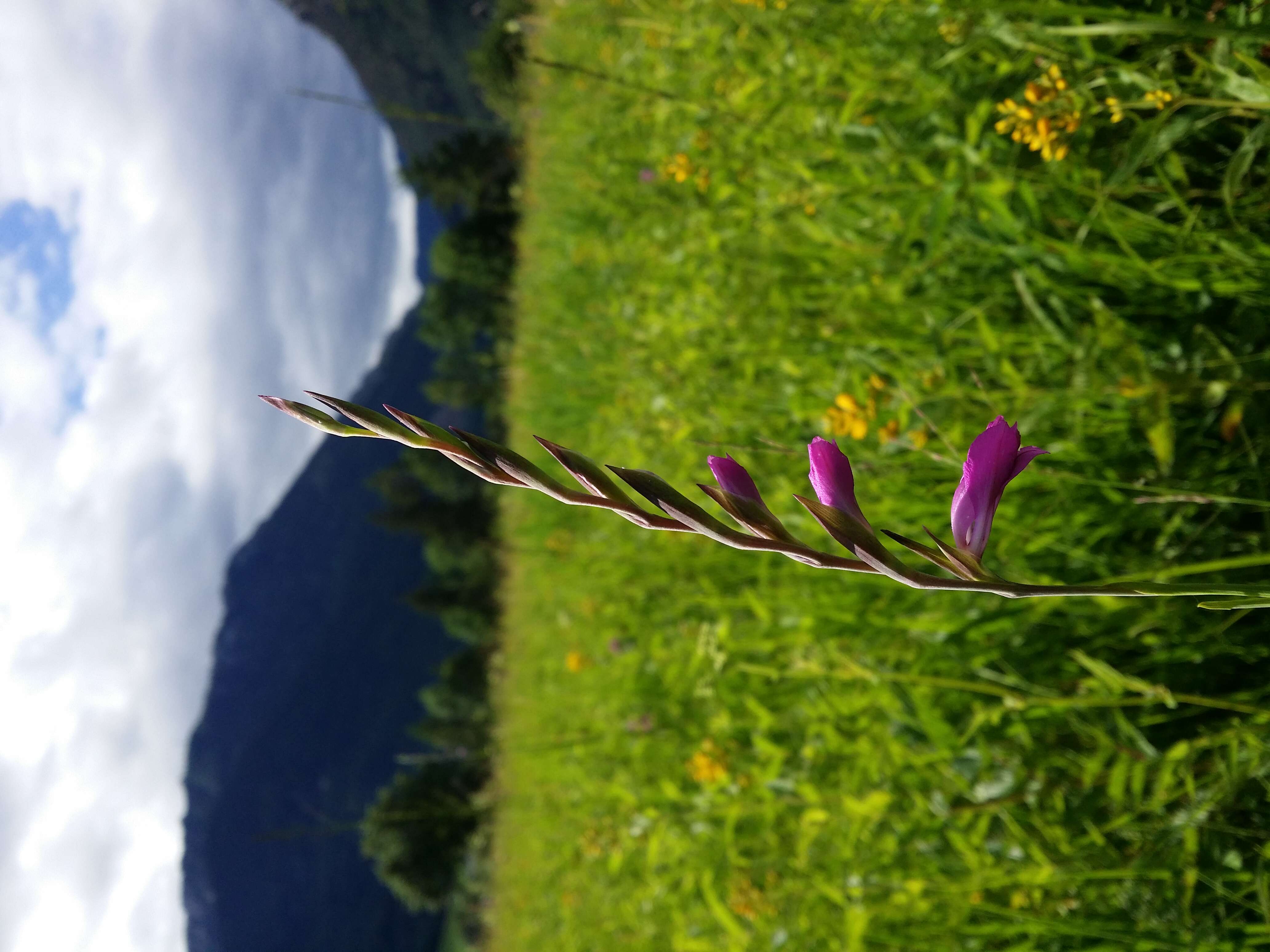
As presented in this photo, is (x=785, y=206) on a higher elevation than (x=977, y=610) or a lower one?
higher

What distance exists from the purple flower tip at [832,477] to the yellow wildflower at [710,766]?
2498 mm

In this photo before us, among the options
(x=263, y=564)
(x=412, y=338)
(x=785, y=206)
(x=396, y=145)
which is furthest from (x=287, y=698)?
(x=785, y=206)

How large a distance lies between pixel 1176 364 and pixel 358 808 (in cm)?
4541

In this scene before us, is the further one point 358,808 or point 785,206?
point 358,808

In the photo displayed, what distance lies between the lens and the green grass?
4.63 feet

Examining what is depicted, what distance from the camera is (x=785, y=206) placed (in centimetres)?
285

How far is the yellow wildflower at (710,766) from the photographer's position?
9.02 ft

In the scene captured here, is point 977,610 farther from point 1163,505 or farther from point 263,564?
point 263,564

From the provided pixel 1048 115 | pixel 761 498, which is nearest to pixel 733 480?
pixel 761 498

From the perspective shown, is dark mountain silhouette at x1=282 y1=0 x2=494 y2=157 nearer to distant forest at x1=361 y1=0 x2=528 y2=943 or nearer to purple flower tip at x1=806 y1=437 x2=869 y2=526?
distant forest at x1=361 y1=0 x2=528 y2=943

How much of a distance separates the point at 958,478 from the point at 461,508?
23.5m

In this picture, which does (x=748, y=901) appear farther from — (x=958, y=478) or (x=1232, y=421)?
(x=1232, y=421)

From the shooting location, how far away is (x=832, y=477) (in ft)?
1.51

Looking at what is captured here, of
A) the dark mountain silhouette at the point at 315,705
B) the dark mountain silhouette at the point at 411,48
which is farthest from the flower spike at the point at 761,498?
the dark mountain silhouette at the point at 411,48
